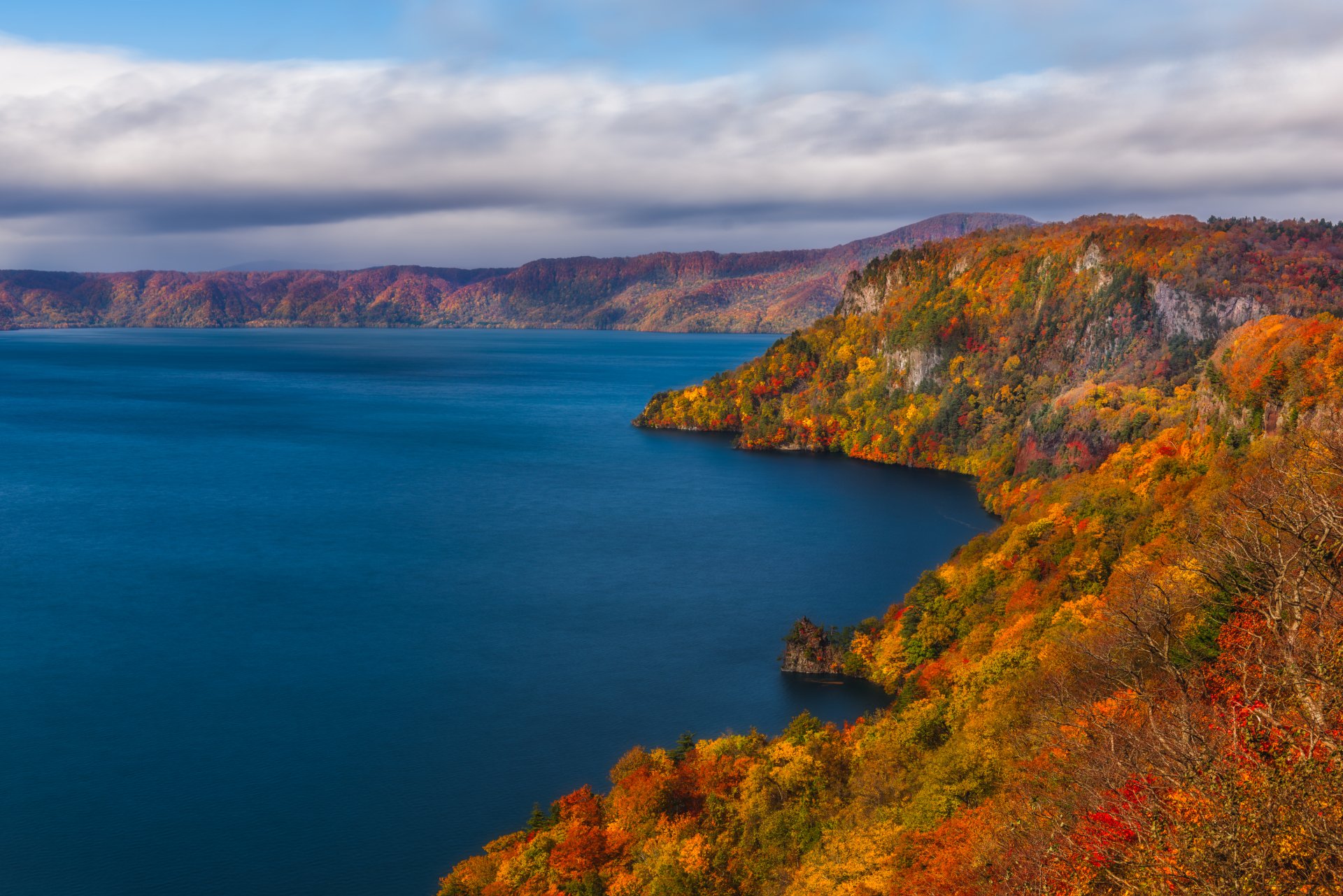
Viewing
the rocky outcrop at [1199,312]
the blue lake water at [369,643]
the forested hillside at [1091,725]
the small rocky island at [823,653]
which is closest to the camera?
the forested hillside at [1091,725]

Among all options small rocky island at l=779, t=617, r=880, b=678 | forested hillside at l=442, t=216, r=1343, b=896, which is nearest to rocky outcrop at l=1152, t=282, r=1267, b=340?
forested hillside at l=442, t=216, r=1343, b=896

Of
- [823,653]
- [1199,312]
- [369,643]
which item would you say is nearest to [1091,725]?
[823,653]

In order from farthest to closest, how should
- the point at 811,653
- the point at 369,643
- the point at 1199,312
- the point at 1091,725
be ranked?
the point at 1199,312, the point at 369,643, the point at 811,653, the point at 1091,725

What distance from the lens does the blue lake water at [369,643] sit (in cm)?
5216

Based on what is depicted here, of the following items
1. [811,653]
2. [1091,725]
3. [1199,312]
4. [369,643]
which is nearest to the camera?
[1091,725]

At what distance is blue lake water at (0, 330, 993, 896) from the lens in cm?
5216

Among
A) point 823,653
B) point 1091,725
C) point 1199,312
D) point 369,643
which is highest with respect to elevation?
point 1199,312

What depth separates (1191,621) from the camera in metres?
42.4

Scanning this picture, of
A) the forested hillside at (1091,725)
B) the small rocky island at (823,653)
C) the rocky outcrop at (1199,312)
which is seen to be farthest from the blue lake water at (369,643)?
the rocky outcrop at (1199,312)

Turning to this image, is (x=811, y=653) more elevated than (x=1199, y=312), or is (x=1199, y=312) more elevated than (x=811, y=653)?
(x=1199, y=312)

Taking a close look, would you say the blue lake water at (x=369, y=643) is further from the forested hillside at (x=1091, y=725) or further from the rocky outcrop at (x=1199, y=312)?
the rocky outcrop at (x=1199, y=312)

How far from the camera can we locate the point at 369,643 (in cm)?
7706

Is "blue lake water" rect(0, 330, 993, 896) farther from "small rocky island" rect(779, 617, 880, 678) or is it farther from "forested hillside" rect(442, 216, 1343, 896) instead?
"forested hillside" rect(442, 216, 1343, 896)

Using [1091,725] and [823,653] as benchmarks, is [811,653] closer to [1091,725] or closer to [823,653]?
[823,653]
